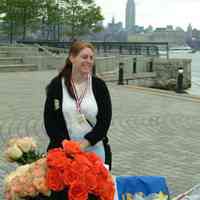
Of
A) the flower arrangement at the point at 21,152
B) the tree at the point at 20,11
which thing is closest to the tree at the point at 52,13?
the tree at the point at 20,11

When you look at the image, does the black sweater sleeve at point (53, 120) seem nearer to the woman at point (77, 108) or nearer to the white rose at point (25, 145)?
the woman at point (77, 108)

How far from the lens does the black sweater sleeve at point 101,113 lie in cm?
404

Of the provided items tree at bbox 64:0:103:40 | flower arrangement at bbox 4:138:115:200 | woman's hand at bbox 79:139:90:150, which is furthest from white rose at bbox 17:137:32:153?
tree at bbox 64:0:103:40

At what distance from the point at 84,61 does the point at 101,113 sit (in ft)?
1.39

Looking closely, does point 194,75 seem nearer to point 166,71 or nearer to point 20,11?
point 20,11

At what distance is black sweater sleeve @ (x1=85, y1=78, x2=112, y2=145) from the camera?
4.04m

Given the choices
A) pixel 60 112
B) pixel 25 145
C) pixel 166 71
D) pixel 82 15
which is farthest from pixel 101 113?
pixel 82 15

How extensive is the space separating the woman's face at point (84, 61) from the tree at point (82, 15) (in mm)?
41234

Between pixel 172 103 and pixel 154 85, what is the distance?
16261 mm

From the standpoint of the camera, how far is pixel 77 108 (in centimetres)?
404

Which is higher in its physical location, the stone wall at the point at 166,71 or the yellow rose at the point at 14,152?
the yellow rose at the point at 14,152

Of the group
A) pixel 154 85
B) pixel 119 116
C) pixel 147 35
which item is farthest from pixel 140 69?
pixel 147 35

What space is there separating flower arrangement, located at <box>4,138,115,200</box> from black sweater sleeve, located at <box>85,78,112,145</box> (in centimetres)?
84

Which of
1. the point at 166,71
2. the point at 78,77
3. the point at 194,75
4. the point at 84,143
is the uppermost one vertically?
the point at 78,77
